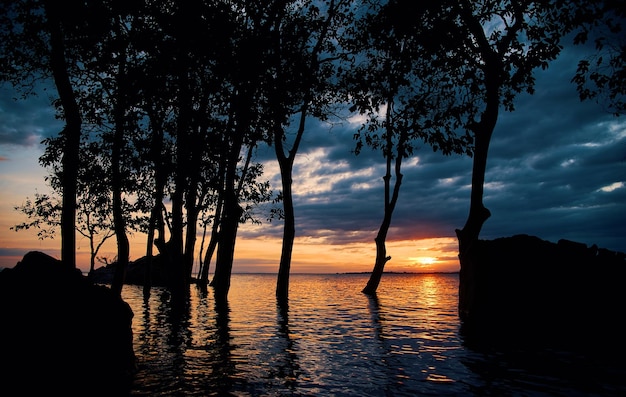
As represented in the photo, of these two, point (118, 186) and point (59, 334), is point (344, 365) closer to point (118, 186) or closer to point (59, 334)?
point (59, 334)

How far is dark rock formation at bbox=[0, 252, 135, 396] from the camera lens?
7821 millimetres

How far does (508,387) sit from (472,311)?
9746 mm

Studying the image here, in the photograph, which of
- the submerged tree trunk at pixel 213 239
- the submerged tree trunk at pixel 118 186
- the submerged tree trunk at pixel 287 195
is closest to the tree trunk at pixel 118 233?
the submerged tree trunk at pixel 118 186

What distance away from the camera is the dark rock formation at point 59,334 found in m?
7.82

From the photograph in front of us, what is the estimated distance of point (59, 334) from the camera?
333 inches

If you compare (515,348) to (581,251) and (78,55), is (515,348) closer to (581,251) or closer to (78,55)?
(581,251)

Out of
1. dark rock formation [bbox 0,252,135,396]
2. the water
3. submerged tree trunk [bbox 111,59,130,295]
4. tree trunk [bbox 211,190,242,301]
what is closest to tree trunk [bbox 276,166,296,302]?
tree trunk [bbox 211,190,242,301]

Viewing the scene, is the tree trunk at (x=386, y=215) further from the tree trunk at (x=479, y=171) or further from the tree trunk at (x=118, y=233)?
the tree trunk at (x=118, y=233)

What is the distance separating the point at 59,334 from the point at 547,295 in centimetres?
1486

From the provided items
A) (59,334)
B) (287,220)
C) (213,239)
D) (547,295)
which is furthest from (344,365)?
(213,239)

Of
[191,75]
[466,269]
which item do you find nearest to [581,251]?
[466,269]

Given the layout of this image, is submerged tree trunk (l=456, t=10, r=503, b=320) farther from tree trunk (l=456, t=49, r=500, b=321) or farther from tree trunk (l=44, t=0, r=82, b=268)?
tree trunk (l=44, t=0, r=82, b=268)

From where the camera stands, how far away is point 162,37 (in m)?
21.3

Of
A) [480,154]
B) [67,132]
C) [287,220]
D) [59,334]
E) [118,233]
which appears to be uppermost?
[67,132]
